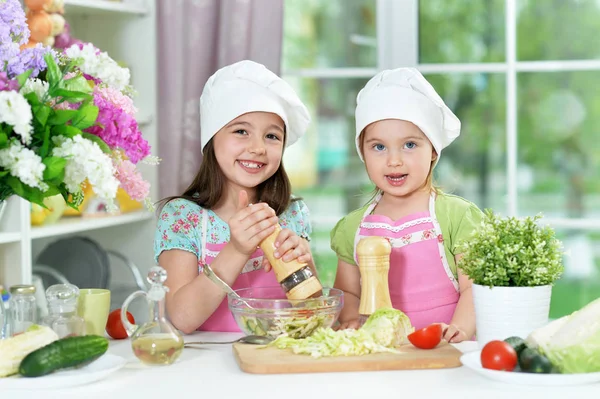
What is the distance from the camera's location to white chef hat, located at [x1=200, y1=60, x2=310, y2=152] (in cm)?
191

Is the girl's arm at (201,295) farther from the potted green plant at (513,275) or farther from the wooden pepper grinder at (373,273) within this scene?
the potted green plant at (513,275)

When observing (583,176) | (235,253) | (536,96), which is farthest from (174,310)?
(583,176)

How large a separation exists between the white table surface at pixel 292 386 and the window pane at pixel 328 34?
2.12m

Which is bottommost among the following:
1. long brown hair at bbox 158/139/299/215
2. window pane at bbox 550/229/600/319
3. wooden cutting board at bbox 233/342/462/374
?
window pane at bbox 550/229/600/319

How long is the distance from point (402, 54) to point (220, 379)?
2.12m

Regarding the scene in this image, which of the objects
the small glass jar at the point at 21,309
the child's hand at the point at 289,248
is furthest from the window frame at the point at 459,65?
the small glass jar at the point at 21,309

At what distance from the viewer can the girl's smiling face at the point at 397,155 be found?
1.87 metres

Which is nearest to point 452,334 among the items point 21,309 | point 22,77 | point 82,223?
point 21,309

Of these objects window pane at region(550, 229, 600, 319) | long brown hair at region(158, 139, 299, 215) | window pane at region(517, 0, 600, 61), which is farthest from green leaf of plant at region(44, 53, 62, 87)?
window pane at region(550, 229, 600, 319)

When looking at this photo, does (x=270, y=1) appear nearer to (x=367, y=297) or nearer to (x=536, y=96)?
(x=536, y=96)

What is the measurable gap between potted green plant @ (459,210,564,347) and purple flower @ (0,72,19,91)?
0.75m

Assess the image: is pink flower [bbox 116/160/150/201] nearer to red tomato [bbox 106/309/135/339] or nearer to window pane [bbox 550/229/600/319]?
red tomato [bbox 106/309/135/339]

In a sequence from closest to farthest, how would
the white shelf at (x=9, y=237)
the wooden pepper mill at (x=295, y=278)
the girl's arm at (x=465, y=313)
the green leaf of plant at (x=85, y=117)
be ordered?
the green leaf of plant at (x=85, y=117)
the wooden pepper mill at (x=295, y=278)
the girl's arm at (x=465, y=313)
the white shelf at (x=9, y=237)

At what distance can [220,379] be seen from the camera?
1.35 metres
